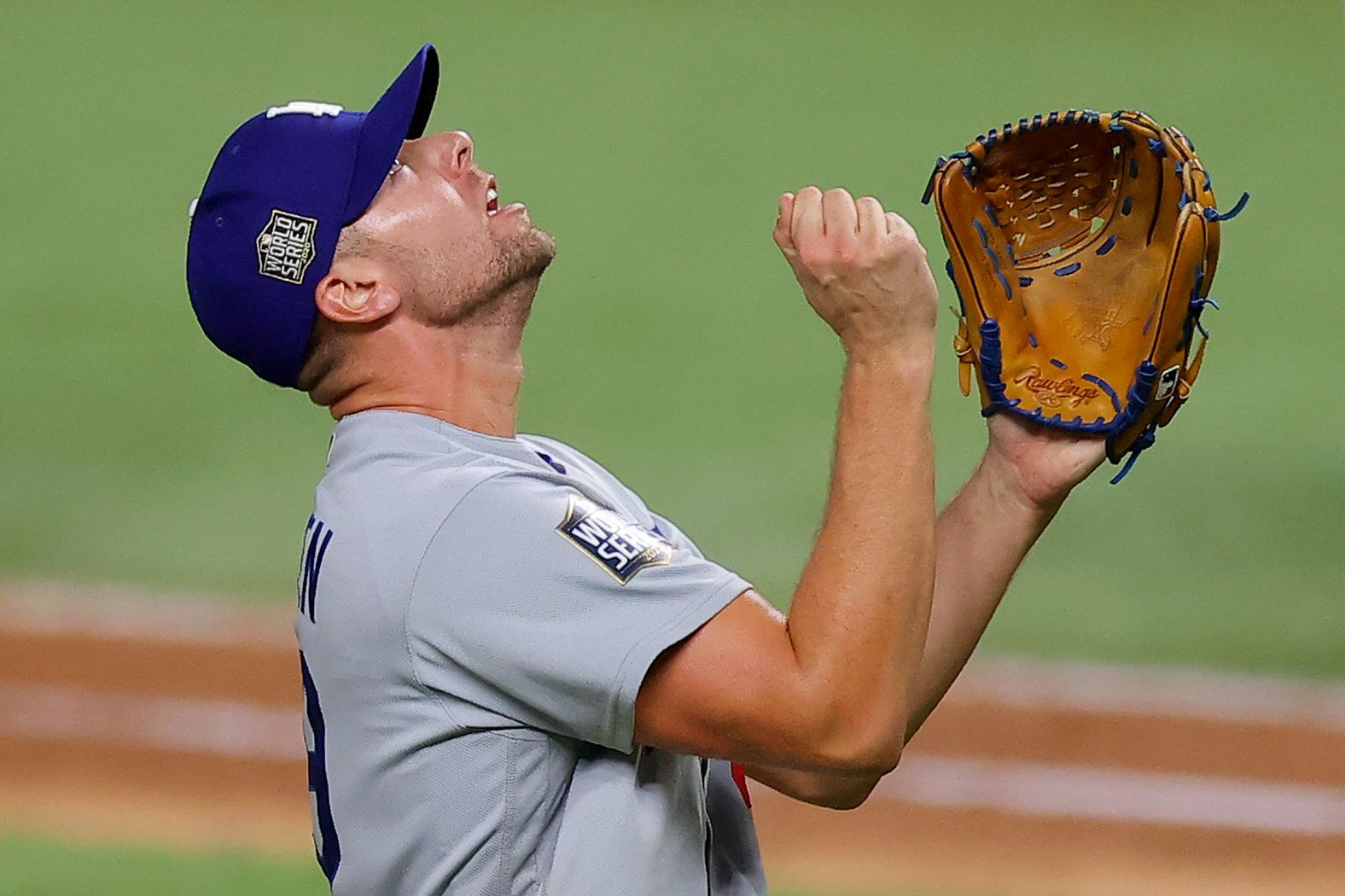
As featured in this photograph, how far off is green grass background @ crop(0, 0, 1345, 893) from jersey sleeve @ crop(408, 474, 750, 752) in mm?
2478

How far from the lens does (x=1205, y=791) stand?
496cm

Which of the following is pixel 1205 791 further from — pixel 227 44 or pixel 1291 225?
pixel 227 44

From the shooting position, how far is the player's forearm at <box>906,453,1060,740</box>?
2.82 metres

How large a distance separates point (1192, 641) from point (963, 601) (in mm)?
3115

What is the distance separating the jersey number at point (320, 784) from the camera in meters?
2.54

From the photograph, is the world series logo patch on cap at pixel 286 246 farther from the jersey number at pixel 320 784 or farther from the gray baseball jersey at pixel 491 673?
the jersey number at pixel 320 784

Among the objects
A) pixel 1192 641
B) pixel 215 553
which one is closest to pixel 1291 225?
pixel 1192 641

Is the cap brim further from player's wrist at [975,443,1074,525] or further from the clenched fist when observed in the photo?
player's wrist at [975,443,1074,525]

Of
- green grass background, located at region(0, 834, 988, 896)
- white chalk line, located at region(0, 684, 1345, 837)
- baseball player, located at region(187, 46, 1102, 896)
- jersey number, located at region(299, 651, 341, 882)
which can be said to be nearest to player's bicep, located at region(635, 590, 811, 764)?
baseball player, located at region(187, 46, 1102, 896)

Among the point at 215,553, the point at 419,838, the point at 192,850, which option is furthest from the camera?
the point at 215,553

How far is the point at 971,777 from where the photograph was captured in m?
5.01

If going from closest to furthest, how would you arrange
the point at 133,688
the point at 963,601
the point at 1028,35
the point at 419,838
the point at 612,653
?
the point at 612,653 < the point at 419,838 < the point at 963,601 < the point at 133,688 < the point at 1028,35

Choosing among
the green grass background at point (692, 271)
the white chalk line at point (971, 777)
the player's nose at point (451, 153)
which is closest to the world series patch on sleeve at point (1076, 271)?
the player's nose at point (451, 153)

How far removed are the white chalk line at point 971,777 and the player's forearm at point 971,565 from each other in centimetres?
215
